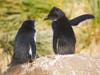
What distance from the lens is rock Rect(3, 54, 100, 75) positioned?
23.7 ft

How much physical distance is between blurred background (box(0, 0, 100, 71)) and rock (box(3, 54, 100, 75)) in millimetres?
1781

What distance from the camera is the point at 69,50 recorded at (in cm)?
782

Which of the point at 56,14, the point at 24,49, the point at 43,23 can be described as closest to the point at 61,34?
the point at 56,14

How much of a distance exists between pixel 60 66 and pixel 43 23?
Result: 2323mm

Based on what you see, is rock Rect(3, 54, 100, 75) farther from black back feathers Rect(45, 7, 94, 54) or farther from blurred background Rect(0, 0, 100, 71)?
blurred background Rect(0, 0, 100, 71)

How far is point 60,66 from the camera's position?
7273 mm

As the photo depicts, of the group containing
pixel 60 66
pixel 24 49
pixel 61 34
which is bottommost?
pixel 60 66

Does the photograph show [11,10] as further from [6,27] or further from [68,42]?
[68,42]

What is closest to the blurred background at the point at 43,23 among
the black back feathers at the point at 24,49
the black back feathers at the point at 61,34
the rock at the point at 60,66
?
the black back feathers at the point at 61,34

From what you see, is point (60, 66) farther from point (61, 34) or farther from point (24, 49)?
point (61, 34)

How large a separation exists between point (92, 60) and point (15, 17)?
2.46 meters

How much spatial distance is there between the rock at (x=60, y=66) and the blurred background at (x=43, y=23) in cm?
178

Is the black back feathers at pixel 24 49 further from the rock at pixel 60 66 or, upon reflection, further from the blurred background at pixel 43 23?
the blurred background at pixel 43 23

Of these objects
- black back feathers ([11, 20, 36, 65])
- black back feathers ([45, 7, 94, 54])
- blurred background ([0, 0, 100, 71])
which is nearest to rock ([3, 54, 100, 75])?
black back feathers ([11, 20, 36, 65])
